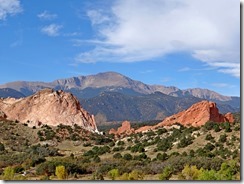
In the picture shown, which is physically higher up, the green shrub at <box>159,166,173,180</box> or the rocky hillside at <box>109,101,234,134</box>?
the rocky hillside at <box>109,101,234,134</box>

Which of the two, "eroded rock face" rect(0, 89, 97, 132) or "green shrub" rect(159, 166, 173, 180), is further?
"eroded rock face" rect(0, 89, 97, 132)

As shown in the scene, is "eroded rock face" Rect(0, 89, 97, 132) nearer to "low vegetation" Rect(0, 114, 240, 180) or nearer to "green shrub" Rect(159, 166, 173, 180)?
"low vegetation" Rect(0, 114, 240, 180)

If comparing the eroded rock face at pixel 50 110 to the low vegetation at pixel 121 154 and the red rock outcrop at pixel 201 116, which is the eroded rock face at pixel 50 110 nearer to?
the low vegetation at pixel 121 154

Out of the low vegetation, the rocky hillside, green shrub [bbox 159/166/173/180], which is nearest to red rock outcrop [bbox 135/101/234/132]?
the rocky hillside

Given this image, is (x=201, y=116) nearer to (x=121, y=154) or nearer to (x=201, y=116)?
(x=201, y=116)

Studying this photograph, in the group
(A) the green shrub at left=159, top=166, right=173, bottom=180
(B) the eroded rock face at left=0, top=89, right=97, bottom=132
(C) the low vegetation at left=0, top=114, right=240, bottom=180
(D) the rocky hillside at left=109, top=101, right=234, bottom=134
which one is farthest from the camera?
(B) the eroded rock face at left=0, top=89, right=97, bottom=132

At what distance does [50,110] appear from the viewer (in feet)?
208

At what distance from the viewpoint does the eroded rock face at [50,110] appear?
62.6 metres

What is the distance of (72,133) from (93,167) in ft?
111

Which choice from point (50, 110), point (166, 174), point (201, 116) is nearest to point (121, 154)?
point (166, 174)

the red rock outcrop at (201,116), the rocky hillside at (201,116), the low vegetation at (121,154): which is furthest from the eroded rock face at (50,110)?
the red rock outcrop at (201,116)

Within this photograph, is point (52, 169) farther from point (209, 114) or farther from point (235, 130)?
→ point (209, 114)

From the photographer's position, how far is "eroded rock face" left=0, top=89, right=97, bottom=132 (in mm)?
62641

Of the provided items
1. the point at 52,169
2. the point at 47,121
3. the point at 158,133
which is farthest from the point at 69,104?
the point at 52,169
